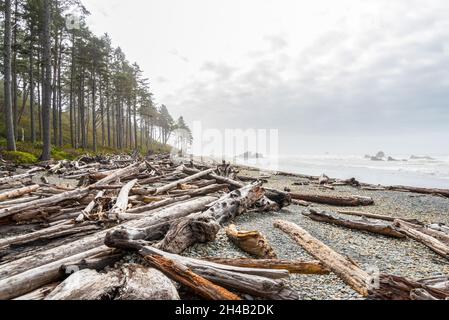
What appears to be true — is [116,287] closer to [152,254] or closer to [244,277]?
[152,254]

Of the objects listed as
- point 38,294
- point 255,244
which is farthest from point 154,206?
point 38,294

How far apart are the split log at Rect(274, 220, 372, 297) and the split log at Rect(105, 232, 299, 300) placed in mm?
1006

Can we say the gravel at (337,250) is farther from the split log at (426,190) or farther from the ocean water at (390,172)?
the ocean water at (390,172)

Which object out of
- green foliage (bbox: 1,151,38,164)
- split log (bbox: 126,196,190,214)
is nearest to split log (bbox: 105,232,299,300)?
split log (bbox: 126,196,190,214)

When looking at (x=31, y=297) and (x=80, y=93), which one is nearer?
(x=31, y=297)

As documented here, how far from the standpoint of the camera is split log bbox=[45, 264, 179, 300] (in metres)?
2.37

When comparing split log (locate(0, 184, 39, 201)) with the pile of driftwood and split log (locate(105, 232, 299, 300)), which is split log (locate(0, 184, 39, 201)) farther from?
split log (locate(105, 232, 299, 300))

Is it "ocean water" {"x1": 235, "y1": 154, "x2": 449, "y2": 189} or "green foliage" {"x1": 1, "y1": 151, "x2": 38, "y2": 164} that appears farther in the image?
"ocean water" {"x1": 235, "y1": 154, "x2": 449, "y2": 189}

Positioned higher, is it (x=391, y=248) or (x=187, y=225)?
(x=187, y=225)

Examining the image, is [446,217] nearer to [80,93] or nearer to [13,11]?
[13,11]

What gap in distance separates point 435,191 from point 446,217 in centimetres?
527

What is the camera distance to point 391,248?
502 centimetres

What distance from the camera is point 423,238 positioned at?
527 centimetres
